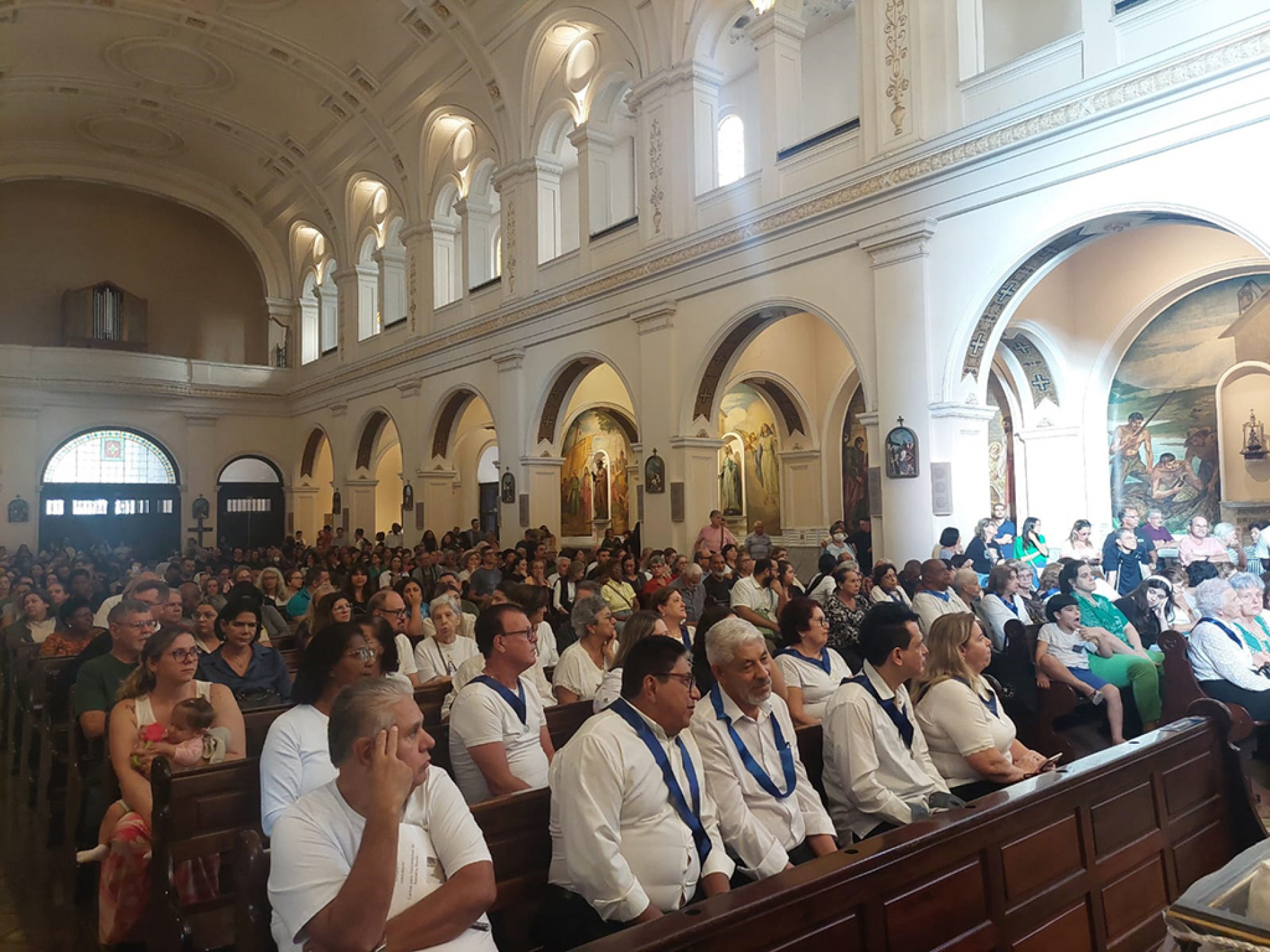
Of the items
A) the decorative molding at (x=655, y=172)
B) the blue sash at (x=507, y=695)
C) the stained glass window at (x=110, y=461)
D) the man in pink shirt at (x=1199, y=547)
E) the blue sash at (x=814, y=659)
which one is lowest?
the blue sash at (x=814, y=659)

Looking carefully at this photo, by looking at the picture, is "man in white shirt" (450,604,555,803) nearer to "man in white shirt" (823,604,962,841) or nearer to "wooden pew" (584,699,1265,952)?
"man in white shirt" (823,604,962,841)

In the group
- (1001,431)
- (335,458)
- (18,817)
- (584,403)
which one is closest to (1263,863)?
(18,817)

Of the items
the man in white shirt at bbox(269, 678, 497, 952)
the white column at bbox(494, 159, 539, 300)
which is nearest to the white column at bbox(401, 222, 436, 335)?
the white column at bbox(494, 159, 539, 300)

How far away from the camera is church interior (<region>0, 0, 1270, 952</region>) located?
9.99 ft

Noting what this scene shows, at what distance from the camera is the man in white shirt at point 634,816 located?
237cm

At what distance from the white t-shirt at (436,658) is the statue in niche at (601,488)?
1333cm

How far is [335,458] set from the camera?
21.0m

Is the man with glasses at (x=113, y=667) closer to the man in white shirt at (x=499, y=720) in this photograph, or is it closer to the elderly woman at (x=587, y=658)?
the man in white shirt at (x=499, y=720)

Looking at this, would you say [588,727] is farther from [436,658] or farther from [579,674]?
[436,658]

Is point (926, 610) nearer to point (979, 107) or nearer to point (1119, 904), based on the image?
point (1119, 904)

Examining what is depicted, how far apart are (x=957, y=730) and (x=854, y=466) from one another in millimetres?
12339

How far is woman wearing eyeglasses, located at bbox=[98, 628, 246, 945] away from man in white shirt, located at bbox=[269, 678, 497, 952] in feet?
4.74

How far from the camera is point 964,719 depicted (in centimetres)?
339

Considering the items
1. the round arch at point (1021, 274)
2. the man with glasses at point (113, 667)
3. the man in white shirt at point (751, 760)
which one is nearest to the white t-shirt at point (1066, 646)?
the man in white shirt at point (751, 760)
